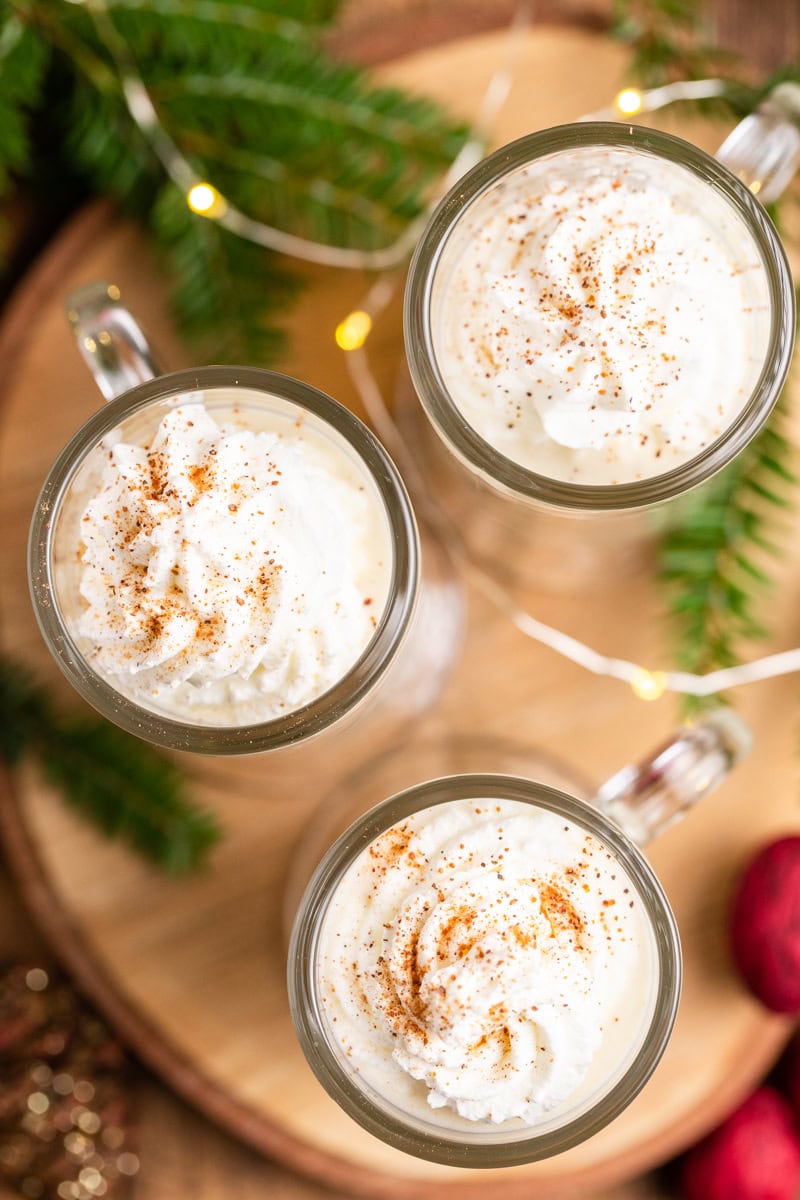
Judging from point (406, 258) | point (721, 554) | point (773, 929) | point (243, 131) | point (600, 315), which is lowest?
point (773, 929)

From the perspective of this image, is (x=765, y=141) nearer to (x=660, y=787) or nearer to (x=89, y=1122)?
(x=660, y=787)

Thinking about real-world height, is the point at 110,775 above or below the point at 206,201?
below

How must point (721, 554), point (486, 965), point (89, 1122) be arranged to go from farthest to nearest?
point (89, 1122) → point (721, 554) → point (486, 965)

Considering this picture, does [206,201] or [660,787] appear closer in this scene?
[660,787]

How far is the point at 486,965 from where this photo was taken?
64 centimetres

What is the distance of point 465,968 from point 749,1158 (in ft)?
1.62

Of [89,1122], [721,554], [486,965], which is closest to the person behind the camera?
[486,965]

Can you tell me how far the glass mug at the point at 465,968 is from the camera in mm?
644

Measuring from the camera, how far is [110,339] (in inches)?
29.2

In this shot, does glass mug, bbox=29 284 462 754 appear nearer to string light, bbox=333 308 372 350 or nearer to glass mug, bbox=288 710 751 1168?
glass mug, bbox=288 710 751 1168

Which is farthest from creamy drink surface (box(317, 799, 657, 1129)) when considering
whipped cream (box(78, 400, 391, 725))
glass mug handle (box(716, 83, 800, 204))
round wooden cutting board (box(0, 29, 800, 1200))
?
glass mug handle (box(716, 83, 800, 204))

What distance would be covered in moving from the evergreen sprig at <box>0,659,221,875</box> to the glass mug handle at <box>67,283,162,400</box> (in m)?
0.31

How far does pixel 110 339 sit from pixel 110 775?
1.22ft

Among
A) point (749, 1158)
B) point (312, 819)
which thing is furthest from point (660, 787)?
point (749, 1158)
